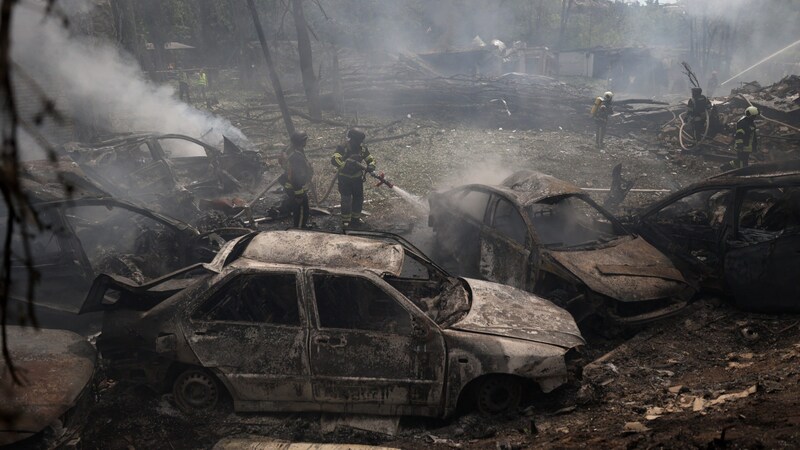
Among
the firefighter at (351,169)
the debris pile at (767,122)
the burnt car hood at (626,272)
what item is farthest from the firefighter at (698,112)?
the firefighter at (351,169)

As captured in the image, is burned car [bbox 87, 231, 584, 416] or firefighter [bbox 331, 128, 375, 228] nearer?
burned car [bbox 87, 231, 584, 416]

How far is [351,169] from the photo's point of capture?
334 inches

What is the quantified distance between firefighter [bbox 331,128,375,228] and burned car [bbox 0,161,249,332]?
1.96 metres

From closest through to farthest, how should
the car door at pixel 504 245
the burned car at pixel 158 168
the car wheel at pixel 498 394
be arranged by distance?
1. the car wheel at pixel 498 394
2. the car door at pixel 504 245
3. the burned car at pixel 158 168

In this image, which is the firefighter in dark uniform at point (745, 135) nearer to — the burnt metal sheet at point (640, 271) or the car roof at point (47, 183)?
the burnt metal sheet at point (640, 271)

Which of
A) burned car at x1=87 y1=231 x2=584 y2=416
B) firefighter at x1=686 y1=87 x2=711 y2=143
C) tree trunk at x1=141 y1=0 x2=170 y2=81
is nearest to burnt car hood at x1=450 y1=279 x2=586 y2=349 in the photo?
burned car at x1=87 y1=231 x2=584 y2=416

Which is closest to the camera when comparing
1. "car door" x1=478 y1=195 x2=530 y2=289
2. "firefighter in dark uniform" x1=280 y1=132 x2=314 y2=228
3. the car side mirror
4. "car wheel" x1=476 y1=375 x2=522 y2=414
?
the car side mirror

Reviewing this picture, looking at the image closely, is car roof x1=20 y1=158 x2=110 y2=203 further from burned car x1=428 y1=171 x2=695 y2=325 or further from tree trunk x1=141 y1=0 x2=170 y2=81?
tree trunk x1=141 y1=0 x2=170 y2=81

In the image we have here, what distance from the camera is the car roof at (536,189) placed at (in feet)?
20.8

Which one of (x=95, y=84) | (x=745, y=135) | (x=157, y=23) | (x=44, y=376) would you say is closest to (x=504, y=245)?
(x=44, y=376)

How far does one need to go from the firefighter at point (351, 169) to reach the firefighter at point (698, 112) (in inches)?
392

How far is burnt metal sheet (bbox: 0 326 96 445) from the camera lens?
360 cm

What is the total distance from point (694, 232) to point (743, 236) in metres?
0.55

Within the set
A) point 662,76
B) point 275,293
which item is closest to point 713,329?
point 275,293
